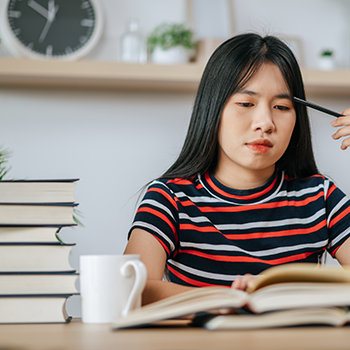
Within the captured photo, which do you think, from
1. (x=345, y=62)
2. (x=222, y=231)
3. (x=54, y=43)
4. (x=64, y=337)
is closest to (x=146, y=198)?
(x=222, y=231)

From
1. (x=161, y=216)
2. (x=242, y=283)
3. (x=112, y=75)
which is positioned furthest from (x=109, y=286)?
(x=112, y=75)

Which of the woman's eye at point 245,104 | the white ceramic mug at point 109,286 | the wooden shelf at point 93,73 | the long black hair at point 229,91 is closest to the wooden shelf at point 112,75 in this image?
the wooden shelf at point 93,73

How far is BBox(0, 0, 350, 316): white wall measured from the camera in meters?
1.75

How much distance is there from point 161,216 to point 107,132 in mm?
938

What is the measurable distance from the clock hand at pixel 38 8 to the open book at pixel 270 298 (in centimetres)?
155

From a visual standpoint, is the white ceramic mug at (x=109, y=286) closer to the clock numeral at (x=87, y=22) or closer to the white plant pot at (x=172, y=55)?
the white plant pot at (x=172, y=55)

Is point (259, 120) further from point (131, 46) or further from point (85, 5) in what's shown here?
point (85, 5)

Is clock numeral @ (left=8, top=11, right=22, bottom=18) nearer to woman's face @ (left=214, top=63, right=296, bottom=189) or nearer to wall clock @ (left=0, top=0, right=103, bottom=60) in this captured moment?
wall clock @ (left=0, top=0, right=103, bottom=60)

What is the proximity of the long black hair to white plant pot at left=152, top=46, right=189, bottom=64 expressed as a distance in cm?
61

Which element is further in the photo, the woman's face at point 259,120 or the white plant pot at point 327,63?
the white plant pot at point 327,63

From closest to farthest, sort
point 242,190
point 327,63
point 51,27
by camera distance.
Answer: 1. point 242,190
2. point 51,27
3. point 327,63

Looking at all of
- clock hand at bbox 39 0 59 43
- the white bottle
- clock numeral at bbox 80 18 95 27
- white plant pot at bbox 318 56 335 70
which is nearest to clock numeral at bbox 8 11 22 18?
clock hand at bbox 39 0 59 43

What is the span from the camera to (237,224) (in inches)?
39.8

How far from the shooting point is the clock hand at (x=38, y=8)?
1690 mm
